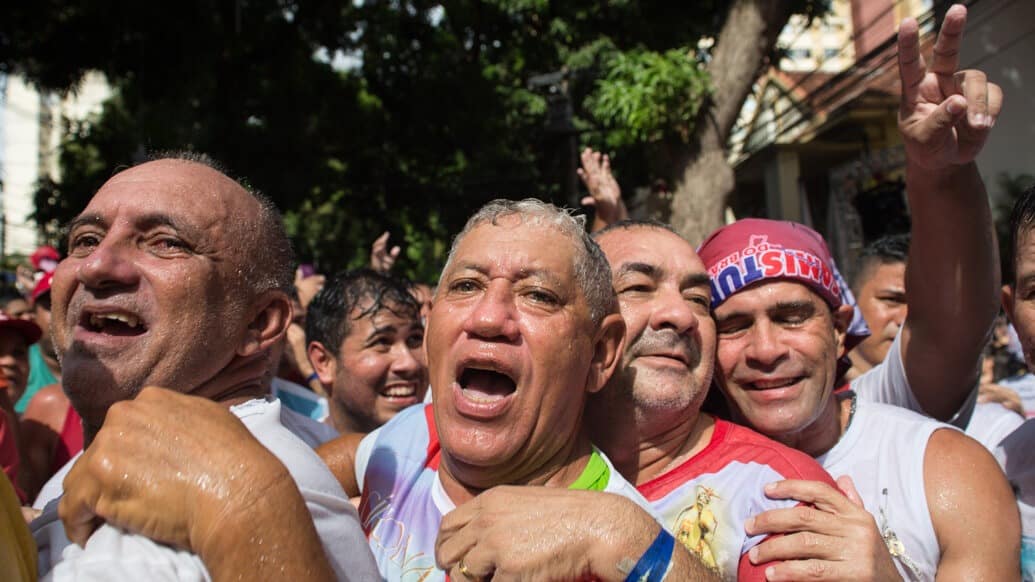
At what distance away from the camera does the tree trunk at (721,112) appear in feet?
27.5

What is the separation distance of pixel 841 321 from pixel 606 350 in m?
1.01

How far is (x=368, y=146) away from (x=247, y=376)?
12034 millimetres

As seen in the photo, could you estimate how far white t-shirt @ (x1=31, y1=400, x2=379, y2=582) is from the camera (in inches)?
53.5

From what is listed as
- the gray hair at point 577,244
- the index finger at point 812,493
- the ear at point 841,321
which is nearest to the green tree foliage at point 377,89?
the ear at point 841,321

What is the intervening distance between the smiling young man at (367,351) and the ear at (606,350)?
1873 mm

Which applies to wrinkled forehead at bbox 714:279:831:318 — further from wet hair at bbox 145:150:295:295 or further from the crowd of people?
wet hair at bbox 145:150:295:295

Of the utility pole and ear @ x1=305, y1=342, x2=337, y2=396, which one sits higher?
the utility pole

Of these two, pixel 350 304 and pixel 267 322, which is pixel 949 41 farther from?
pixel 350 304

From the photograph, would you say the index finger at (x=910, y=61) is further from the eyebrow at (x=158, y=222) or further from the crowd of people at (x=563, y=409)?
the eyebrow at (x=158, y=222)

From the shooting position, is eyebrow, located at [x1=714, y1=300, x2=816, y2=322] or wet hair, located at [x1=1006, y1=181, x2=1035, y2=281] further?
eyebrow, located at [x1=714, y1=300, x2=816, y2=322]

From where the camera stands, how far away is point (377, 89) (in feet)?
44.1

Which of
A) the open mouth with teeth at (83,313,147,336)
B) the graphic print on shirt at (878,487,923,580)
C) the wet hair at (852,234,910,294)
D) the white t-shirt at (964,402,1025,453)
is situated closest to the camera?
the open mouth with teeth at (83,313,147,336)

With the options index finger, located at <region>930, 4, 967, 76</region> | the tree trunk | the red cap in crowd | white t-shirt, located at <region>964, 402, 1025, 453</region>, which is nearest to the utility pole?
the tree trunk

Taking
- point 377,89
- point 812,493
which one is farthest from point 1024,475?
point 377,89
